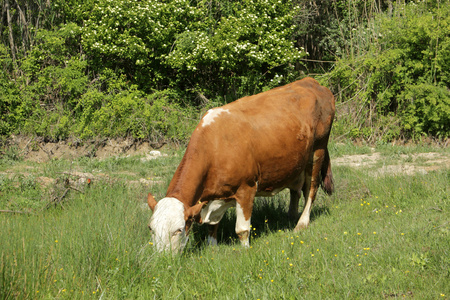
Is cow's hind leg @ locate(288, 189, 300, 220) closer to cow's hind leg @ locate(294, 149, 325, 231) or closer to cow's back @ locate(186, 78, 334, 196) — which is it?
cow's hind leg @ locate(294, 149, 325, 231)

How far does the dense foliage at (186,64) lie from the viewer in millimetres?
12938

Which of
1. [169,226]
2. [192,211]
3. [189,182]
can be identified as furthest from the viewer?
[189,182]

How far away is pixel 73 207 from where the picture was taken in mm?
7195

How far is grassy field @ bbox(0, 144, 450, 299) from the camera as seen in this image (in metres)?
4.49

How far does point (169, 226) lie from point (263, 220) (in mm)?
2573

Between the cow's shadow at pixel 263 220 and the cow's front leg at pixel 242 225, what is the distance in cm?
21

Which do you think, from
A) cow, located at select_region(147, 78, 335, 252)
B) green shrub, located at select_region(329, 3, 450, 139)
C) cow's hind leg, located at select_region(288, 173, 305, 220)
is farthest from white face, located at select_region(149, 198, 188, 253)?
green shrub, located at select_region(329, 3, 450, 139)

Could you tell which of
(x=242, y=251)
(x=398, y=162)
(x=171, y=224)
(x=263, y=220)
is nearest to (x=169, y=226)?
(x=171, y=224)

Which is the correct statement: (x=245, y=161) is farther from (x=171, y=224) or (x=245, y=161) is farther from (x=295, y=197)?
(x=295, y=197)

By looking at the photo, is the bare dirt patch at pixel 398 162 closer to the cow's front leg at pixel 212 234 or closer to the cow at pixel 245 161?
the cow at pixel 245 161

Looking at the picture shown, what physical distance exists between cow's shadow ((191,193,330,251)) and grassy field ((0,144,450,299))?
2 cm

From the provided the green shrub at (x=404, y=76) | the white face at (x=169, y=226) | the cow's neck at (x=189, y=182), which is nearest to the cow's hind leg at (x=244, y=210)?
the cow's neck at (x=189, y=182)

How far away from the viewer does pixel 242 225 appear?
6336 mm

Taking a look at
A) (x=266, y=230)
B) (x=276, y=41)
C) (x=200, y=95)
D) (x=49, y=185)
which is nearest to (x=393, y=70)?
(x=276, y=41)
